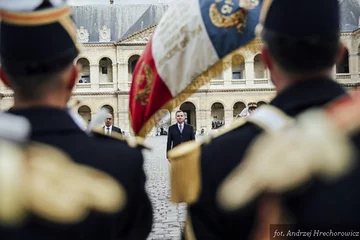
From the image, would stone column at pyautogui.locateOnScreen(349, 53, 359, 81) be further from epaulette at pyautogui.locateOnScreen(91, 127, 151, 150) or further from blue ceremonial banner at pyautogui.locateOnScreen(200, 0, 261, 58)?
epaulette at pyautogui.locateOnScreen(91, 127, 151, 150)

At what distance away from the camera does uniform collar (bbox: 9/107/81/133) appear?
1.57 meters

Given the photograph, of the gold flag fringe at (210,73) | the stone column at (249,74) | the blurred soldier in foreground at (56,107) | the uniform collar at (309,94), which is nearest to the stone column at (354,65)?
the stone column at (249,74)

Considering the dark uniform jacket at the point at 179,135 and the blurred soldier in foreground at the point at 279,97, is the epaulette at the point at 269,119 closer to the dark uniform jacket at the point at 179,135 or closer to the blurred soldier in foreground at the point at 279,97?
the blurred soldier in foreground at the point at 279,97

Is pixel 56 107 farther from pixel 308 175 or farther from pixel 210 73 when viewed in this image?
pixel 210 73

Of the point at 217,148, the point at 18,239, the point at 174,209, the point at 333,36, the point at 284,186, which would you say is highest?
the point at 333,36

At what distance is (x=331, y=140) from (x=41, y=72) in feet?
3.13

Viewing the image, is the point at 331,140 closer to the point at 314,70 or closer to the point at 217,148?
the point at 314,70

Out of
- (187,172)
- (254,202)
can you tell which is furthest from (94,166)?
(254,202)

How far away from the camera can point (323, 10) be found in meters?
1.56

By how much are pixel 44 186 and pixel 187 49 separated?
129cm

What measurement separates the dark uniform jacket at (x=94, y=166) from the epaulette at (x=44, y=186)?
3cm

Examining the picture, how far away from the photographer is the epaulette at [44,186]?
1.50 m

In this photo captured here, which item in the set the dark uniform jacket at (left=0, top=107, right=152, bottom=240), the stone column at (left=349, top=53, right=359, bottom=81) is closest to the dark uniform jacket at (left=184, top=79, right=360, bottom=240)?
the dark uniform jacket at (left=0, top=107, right=152, bottom=240)

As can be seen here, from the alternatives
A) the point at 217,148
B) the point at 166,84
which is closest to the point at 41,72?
the point at 217,148
